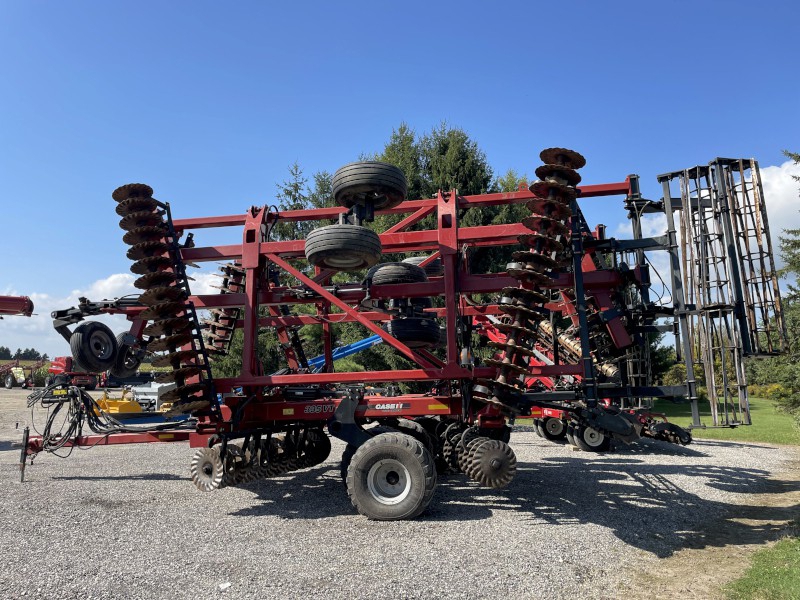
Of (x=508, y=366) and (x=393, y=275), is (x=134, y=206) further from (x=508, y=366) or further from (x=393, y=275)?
(x=508, y=366)

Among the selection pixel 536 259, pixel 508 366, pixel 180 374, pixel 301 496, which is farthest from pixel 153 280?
pixel 536 259

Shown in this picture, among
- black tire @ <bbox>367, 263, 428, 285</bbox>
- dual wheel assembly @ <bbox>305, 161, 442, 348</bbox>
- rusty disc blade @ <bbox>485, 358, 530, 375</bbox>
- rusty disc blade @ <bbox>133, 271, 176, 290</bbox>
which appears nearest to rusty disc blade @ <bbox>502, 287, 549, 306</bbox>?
rusty disc blade @ <bbox>485, 358, 530, 375</bbox>

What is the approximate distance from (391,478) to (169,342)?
336 centimetres

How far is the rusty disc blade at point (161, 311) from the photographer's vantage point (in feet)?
23.9

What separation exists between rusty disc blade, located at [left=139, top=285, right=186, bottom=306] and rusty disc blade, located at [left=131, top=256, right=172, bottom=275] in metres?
0.32

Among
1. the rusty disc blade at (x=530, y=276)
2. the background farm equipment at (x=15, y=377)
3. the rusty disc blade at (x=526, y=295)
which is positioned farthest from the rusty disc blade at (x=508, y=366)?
the background farm equipment at (x=15, y=377)

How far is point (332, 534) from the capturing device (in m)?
6.11

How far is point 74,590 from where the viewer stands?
14.3 ft

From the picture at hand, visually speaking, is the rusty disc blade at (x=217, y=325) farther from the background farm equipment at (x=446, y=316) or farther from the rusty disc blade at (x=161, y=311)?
the rusty disc blade at (x=161, y=311)

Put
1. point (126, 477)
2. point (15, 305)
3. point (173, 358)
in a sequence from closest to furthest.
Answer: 1. point (173, 358)
2. point (126, 477)
3. point (15, 305)

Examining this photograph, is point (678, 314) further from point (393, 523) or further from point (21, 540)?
point (21, 540)

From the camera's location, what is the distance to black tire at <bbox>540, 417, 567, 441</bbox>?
50.4 ft

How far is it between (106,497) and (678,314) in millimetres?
7973

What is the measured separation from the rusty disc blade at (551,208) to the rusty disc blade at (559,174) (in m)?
0.29
